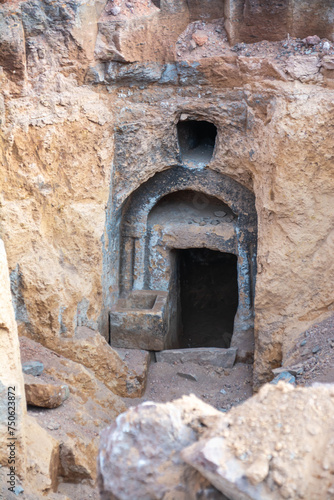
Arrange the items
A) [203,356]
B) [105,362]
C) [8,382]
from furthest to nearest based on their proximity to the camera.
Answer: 1. [203,356]
2. [105,362]
3. [8,382]

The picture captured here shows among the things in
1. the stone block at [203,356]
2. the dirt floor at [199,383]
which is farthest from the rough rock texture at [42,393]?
the stone block at [203,356]

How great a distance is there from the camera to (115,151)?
245 inches

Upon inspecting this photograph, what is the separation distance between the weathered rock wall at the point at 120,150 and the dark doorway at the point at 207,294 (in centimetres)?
224

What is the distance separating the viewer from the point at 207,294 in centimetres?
873

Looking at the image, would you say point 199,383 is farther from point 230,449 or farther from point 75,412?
point 230,449

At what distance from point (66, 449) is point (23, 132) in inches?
119

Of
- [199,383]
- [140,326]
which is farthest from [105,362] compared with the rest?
[199,383]

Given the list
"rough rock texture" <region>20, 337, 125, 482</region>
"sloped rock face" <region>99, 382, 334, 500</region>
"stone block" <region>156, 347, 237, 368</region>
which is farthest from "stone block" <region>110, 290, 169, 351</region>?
"sloped rock face" <region>99, 382, 334, 500</region>

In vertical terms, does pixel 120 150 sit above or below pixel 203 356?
above

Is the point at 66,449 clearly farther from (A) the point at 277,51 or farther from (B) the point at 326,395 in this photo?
(A) the point at 277,51

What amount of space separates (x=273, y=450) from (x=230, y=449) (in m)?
0.18

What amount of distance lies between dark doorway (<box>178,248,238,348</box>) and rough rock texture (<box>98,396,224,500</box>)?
5.65 metres

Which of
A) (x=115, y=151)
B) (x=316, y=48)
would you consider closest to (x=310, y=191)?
(x=316, y=48)

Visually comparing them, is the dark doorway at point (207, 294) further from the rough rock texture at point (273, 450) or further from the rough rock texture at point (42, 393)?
the rough rock texture at point (273, 450)
